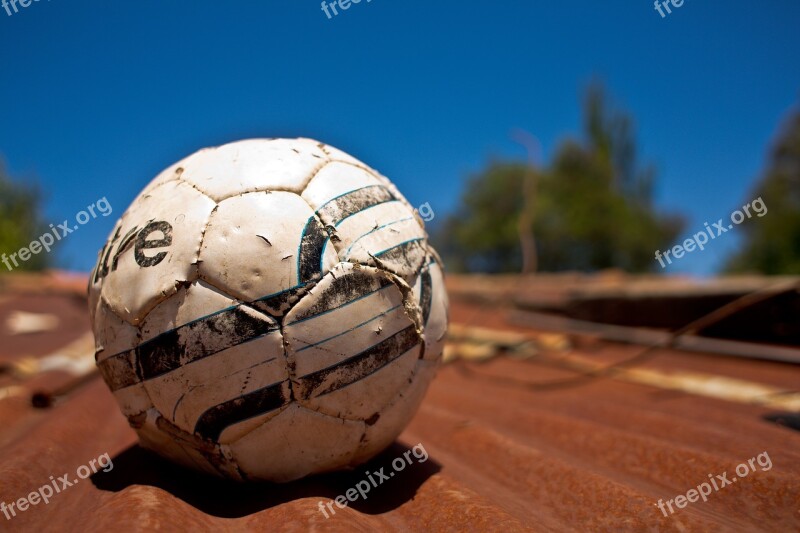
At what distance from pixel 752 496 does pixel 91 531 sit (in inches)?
78.8

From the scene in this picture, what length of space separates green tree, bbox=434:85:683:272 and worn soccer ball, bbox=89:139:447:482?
27.3 m

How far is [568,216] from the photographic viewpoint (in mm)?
28344

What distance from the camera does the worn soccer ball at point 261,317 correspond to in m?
1.70

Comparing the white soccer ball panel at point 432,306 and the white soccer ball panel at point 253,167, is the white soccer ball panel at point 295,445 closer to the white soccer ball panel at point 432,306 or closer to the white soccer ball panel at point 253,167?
the white soccer ball panel at point 432,306

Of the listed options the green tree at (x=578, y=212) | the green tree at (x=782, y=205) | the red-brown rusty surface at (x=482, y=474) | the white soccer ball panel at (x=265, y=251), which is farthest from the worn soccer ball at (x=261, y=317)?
the green tree at (x=578, y=212)

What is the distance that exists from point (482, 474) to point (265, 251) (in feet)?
4.10

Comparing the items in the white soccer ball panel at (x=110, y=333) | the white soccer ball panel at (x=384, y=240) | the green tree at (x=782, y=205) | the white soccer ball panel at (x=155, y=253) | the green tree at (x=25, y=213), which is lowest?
the green tree at (x=782, y=205)

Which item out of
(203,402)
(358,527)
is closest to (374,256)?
(203,402)

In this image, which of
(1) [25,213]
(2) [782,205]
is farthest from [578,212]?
(1) [25,213]

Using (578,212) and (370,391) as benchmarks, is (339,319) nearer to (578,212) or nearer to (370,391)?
(370,391)

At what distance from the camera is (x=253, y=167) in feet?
6.31

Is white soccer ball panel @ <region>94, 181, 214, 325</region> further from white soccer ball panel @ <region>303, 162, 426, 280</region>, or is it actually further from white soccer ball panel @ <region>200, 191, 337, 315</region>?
white soccer ball panel @ <region>303, 162, 426, 280</region>

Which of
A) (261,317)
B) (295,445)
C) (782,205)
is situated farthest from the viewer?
(782,205)

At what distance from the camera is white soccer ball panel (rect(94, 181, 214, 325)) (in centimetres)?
172
